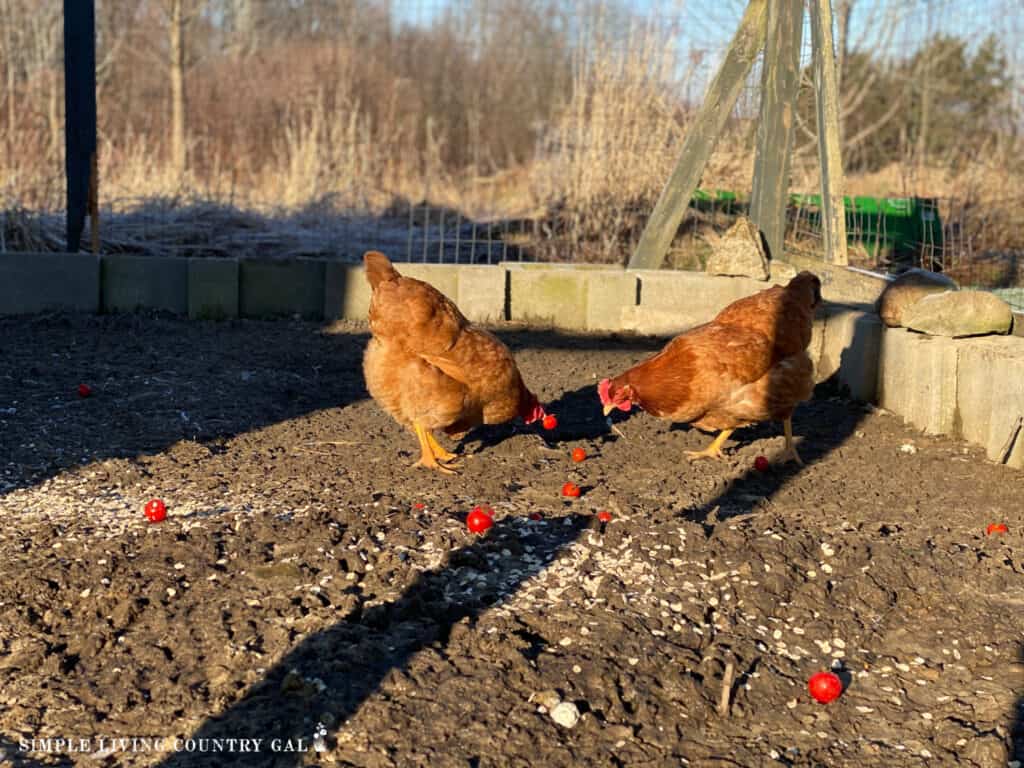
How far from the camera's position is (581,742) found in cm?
253

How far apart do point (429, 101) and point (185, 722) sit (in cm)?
1951

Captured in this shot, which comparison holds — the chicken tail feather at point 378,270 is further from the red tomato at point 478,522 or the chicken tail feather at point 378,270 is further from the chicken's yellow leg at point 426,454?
the red tomato at point 478,522

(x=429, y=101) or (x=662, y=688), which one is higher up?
(x=429, y=101)

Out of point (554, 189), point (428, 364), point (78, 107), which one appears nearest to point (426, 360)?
point (428, 364)

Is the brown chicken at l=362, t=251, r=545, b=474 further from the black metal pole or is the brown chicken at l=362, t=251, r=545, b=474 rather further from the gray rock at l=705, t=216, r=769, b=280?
the black metal pole

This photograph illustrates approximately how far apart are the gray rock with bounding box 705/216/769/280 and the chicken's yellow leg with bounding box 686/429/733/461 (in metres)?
2.51

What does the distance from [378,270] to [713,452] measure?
5.73ft

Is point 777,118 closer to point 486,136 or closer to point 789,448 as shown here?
point 789,448

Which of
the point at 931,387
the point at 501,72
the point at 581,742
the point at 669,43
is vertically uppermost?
the point at 501,72

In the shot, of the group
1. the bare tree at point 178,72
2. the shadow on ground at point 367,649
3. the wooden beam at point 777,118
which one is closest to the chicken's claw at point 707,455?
the shadow on ground at point 367,649

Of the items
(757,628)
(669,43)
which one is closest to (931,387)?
(757,628)

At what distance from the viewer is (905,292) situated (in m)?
5.96

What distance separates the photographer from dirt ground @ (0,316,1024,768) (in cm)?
257

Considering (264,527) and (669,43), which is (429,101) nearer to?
(669,43)
